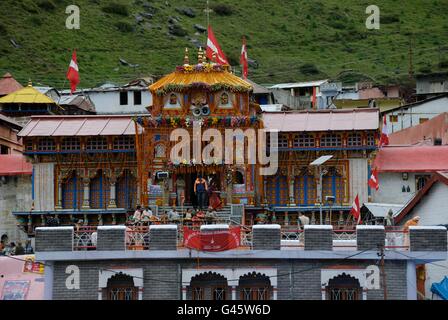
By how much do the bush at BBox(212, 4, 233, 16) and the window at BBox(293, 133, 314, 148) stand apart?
8030 centimetres

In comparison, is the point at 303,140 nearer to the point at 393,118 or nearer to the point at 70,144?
the point at 70,144

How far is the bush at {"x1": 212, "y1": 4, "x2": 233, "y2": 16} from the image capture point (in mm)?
144000

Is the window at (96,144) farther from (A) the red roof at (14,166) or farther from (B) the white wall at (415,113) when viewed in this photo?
(B) the white wall at (415,113)

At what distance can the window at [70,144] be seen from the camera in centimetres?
6531

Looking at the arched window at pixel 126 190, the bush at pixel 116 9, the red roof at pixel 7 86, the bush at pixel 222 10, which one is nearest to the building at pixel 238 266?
the arched window at pixel 126 190

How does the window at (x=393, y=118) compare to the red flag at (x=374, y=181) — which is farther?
the window at (x=393, y=118)

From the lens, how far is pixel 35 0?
133 m

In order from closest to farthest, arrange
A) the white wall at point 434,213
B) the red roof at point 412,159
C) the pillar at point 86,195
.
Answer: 1. the white wall at point 434,213
2. the red roof at point 412,159
3. the pillar at point 86,195

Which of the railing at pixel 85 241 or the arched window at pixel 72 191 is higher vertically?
the arched window at pixel 72 191

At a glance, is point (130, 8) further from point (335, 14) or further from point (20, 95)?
point (20, 95)

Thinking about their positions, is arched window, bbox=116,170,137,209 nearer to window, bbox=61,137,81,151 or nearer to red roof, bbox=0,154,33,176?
window, bbox=61,137,81,151

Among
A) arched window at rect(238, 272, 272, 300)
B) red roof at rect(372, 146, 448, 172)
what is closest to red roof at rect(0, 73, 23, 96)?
red roof at rect(372, 146, 448, 172)

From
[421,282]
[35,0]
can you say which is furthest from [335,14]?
[421,282]

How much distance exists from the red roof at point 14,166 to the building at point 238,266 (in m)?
24.9
